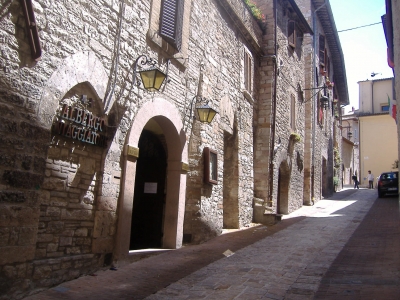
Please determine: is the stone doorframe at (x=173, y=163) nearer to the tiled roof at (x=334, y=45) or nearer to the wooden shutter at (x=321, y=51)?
the tiled roof at (x=334, y=45)

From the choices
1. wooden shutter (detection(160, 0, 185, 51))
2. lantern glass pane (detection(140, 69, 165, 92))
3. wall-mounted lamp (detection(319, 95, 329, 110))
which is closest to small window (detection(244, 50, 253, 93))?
wooden shutter (detection(160, 0, 185, 51))

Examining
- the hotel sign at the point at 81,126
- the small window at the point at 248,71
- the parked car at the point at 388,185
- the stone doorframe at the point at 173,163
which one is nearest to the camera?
the hotel sign at the point at 81,126

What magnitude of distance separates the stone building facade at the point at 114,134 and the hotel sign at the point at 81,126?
1 cm

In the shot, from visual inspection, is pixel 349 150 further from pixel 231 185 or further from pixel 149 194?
pixel 149 194

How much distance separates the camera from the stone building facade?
14.2 feet

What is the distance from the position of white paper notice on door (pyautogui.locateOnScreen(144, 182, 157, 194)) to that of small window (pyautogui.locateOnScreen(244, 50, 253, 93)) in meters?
4.84

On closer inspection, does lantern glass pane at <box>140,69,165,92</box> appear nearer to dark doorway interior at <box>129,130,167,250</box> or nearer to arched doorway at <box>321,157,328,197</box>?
dark doorway interior at <box>129,130,167,250</box>

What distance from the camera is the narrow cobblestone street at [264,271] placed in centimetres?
468

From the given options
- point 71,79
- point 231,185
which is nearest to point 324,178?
point 231,185

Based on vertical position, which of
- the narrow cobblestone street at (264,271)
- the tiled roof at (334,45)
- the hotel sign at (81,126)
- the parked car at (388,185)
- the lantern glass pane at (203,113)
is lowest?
the narrow cobblestone street at (264,271)

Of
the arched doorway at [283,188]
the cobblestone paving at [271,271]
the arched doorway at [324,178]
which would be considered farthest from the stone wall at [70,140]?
the arched doorway at [324,178]

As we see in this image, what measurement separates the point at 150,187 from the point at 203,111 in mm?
1876

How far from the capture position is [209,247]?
304 inches

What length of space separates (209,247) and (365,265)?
115 inches
